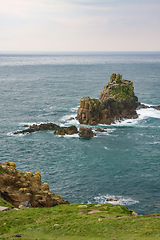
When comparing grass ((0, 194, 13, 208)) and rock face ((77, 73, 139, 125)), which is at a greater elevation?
rock face ((77, 73, 139, 125))

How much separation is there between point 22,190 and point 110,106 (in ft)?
248

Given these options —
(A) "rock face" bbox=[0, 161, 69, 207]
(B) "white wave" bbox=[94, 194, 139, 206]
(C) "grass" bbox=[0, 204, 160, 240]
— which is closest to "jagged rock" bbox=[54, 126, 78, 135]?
(B) "white wave" bbox=[94, 194, 139, 206]

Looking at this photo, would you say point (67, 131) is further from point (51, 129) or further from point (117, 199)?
point (117, 199)

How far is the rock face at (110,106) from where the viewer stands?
116500 millimetres

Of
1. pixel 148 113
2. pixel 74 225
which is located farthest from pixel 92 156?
pixel 148 113

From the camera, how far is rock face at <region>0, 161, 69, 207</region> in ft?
172

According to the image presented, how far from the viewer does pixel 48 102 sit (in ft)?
512

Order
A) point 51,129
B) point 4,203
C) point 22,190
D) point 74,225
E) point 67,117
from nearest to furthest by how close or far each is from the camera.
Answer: point 74,225 → point 4,203 → point 22,190 → point 51,129 → point 67,117

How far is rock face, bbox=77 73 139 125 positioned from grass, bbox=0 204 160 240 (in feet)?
233

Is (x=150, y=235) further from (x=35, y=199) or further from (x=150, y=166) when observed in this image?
(x=150, y=166)

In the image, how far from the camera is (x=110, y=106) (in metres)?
122

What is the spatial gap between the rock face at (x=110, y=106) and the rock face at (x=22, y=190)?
202 ft

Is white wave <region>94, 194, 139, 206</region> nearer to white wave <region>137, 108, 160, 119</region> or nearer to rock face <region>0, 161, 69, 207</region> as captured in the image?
rock face <region>0, 161, 69, 207</region>

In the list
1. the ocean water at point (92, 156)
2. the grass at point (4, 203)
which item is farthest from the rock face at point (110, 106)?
the grass at point (4, 203)
